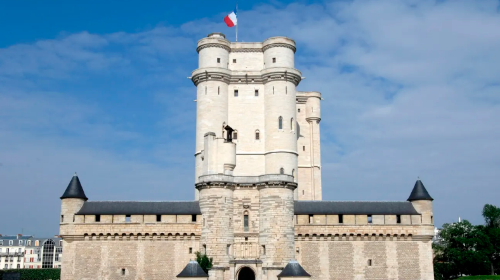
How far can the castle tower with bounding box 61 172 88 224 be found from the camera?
41.1 meters

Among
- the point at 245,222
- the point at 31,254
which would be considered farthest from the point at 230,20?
the point at 31,254

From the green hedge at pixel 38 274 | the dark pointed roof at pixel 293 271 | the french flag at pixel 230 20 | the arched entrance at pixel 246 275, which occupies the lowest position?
the green hedge at pixel 38 274

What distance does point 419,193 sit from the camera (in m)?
42.5

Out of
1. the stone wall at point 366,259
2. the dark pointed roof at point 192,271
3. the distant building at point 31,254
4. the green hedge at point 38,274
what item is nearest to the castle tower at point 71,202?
the dark pointed roof at point 192,271

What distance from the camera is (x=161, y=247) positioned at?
4072cm

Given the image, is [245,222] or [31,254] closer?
[245,222]

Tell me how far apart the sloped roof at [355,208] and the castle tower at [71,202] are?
1740 cm

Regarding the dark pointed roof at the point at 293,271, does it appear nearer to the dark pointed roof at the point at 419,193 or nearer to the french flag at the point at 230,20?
the dark pointed roof at the point at 419,193

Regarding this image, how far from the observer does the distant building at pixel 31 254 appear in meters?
96.4

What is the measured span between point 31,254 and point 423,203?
7959 cm

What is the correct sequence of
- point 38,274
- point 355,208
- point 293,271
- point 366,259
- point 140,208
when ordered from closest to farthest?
point 293,271 → point 366,259 → point 140,208 → point 355,208 → point 38,274

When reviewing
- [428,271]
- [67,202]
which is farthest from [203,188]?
[428,271]

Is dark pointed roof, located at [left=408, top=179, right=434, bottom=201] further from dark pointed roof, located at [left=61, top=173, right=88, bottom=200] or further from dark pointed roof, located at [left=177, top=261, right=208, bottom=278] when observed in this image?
dark pointed roof, located at [left=61, top=173, right=88, bottom=200]

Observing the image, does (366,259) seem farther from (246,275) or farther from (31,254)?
(31,254)
